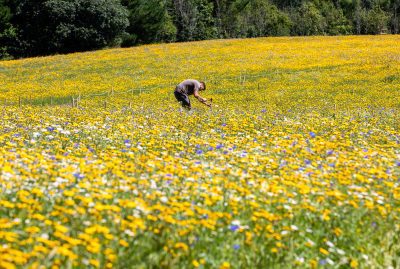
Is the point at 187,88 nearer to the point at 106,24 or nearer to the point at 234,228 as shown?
the point at 234,228

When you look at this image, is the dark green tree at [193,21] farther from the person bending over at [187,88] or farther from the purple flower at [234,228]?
the purple flower at [234,228]

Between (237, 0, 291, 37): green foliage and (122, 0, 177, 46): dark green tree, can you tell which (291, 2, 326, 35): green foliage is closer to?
(237, 0, 291, 37): green foliage

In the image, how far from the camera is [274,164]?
6.60 metres

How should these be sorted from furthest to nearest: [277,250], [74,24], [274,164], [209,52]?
[74,24] < [209,52] < [274,164] < [277,250]

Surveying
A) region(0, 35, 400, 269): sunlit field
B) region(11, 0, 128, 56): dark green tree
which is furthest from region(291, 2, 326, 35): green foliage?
→ region(0, 35, 400, 269): sunlit field

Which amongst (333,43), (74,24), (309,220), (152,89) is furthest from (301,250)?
(74,24)

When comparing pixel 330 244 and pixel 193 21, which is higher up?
pixel 330 244

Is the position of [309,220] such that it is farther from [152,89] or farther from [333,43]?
[333,43]

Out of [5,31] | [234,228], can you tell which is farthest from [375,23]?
[234,228]

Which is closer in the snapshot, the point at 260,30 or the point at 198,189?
the point at 198,189

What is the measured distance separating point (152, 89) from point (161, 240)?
2700 centimetres

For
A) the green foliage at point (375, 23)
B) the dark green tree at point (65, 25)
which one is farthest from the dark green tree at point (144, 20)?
the green foliage at point (375, 23)

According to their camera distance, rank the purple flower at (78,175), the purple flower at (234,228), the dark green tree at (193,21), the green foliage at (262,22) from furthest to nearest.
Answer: the green foliage at (262,22) → the dark green tree at (193,21) → the purple flower at (78,175) → the purple flower at (234,228)

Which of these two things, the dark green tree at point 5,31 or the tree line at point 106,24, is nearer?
the tree line at point 106,24
